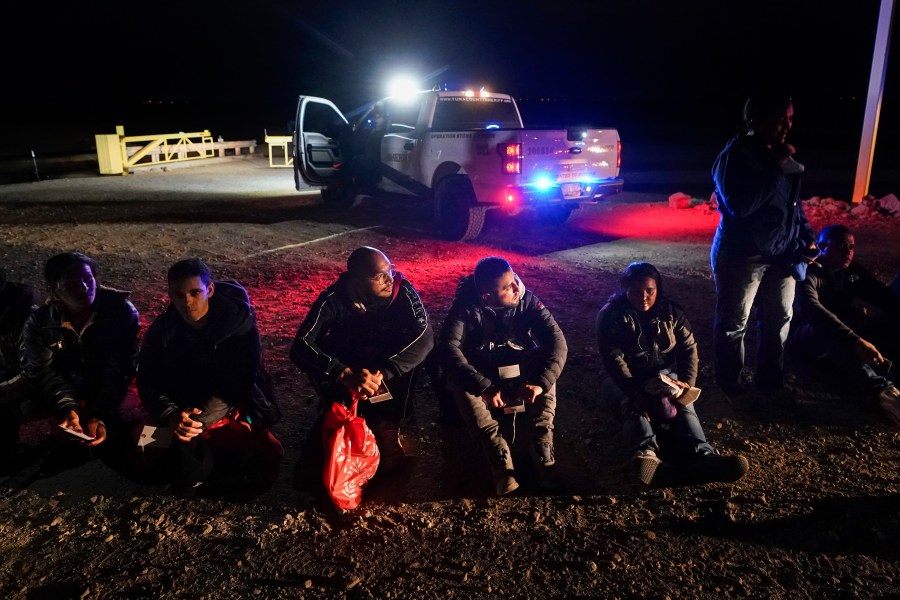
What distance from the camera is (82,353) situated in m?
3.53

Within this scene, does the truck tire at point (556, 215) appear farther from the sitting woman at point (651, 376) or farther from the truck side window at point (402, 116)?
the sitting woman at point (651, 376)

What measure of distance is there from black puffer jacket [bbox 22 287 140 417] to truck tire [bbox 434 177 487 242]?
5.83 m

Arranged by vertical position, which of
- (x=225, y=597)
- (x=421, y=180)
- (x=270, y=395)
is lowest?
(x=225, y=597)

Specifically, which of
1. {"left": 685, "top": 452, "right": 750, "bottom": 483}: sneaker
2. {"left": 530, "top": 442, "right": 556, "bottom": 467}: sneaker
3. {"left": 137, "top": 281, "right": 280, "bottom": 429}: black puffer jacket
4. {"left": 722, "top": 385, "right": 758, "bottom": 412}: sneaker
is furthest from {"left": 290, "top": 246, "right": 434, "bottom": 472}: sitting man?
{"left": 722, "top": 385, "right": 758, "bottom": 412}: sneaker

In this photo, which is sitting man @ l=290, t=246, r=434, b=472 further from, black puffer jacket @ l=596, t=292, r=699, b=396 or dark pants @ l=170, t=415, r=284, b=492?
black puffer jacket @ l=596, t=292, r=699, b=396

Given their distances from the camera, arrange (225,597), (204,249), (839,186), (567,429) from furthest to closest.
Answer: (839,186), (204,249), (567,429), (225,597)

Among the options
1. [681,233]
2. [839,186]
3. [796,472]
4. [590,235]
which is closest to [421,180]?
[590,235]

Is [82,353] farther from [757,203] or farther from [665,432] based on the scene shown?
[757,203]

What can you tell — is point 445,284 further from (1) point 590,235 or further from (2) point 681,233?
(2) point 681,233

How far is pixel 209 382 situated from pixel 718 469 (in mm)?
2720

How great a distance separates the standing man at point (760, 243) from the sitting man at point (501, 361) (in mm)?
1302

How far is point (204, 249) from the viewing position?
8.73 m

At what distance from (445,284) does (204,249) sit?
12.3 ft

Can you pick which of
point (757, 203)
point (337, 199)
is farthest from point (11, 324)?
point (337, 199)
